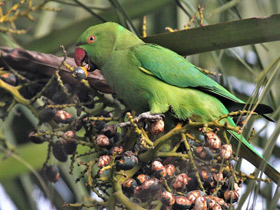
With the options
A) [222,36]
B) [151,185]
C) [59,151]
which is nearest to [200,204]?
[151,185]

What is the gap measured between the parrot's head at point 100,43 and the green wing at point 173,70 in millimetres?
218

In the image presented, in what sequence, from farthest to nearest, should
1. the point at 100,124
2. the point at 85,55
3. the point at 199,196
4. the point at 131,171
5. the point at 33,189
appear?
1. the point at 85,55
2. the point at 33,189
3. the point at 100,124
4. the point at 131,171
5. the point at 199,196

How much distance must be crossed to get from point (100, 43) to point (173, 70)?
1.47 ft

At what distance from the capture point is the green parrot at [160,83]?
224 centimetres

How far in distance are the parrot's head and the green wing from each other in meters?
0.22

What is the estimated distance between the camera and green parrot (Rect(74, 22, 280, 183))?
2.24 metres

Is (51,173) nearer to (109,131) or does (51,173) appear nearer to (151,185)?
(109,131)

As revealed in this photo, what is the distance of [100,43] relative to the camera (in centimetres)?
254

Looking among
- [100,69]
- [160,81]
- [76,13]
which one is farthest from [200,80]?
[76,13]

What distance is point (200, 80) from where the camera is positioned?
7.63 ft

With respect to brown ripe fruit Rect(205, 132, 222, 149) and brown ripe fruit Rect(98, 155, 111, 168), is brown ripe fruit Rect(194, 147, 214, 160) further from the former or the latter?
brown ripe fruit Rect(98, 155, 111, 168)

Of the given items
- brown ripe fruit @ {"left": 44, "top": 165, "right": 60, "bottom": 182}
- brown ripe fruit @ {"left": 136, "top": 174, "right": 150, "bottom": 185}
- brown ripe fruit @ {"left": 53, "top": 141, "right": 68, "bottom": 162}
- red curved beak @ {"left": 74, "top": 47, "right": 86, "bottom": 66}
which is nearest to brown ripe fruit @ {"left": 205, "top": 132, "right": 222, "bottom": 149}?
brown ripe fruit @ {"left": 136, "top": 174, "right": 150, "bottom": 185}

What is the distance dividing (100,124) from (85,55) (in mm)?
652

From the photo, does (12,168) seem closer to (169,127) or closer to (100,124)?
(100,124)
